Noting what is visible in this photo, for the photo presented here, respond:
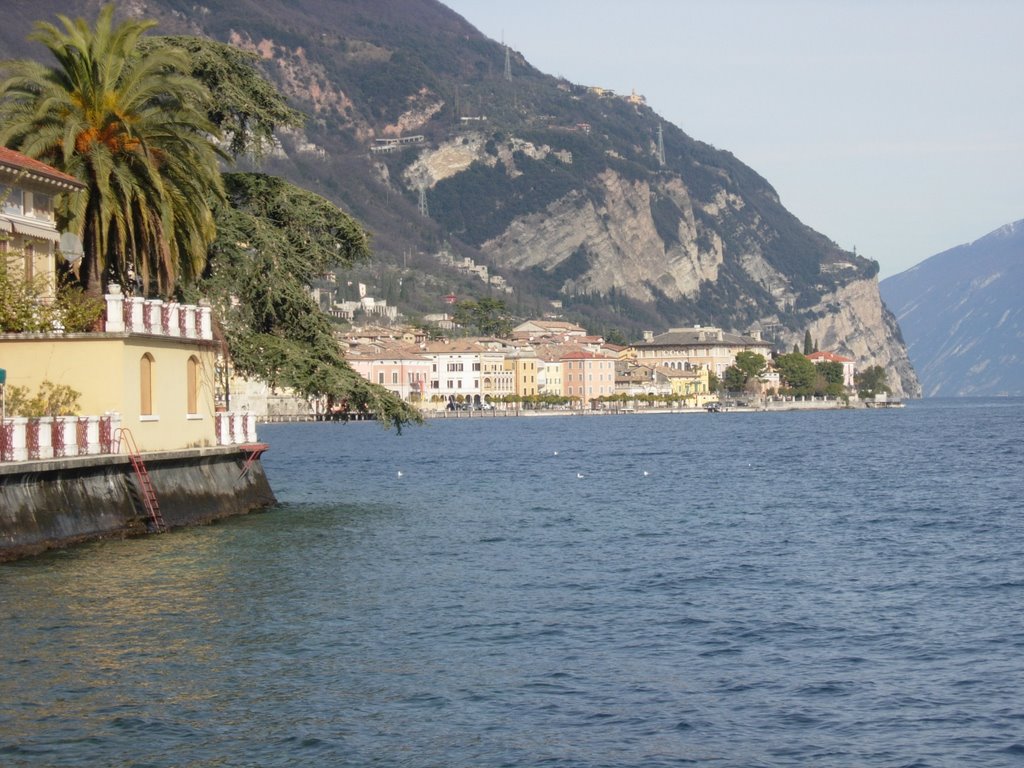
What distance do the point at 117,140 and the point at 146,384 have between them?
6.80 meters

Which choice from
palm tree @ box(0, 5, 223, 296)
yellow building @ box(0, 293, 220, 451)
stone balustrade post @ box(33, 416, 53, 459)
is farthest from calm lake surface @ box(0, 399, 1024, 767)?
palm tree @ box(0, 5, 223, 296)

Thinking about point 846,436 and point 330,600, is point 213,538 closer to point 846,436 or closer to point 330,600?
point 330,600

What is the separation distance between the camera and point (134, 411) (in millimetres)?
35250

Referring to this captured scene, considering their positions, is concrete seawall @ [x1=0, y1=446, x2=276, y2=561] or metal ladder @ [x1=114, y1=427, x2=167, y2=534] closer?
concrete seawall @ [x1=0, y1=446, x2=276, y2=561]

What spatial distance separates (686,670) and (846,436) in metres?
105

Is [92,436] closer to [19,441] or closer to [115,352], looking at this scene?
[115,352]

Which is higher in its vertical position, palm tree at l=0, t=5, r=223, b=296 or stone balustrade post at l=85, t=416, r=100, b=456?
palm tree at l=0, t=5, r=223, b=296

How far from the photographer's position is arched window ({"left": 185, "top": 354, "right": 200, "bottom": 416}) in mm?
39125

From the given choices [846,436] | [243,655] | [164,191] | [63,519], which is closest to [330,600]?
[243,655]

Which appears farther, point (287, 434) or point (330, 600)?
point (287, 434)

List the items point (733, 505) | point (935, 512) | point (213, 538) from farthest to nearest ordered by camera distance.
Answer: point (733, 505) < point (935, 512) < point (213, 538)

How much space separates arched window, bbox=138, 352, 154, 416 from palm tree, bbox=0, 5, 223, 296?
3.46 m

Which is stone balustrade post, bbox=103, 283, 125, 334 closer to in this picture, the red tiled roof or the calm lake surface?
the red tiled roof

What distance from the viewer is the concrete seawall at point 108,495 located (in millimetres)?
29070
